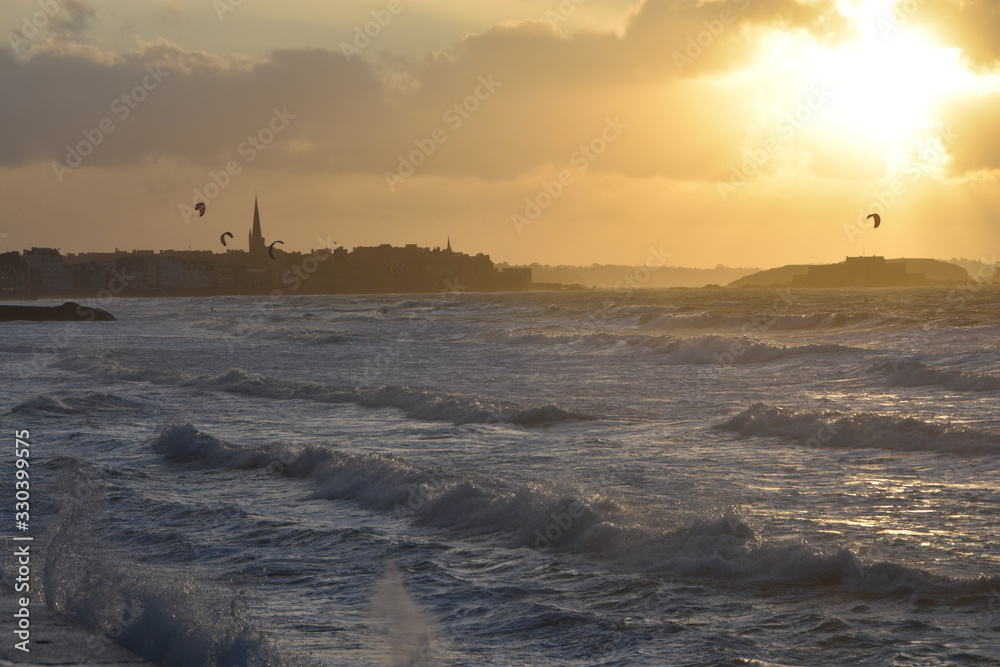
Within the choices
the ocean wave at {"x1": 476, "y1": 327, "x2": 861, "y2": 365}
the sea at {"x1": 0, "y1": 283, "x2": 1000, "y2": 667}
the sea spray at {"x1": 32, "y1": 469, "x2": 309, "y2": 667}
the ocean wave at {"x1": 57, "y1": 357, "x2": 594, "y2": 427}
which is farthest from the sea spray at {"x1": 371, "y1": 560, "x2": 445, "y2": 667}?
the ocean wave at {"x1": 476, "y1": 327, "x2": 861, "y2": 365}

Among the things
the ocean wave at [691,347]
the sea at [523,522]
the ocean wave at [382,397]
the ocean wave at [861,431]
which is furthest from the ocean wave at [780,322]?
the ocean wave at [861,431]

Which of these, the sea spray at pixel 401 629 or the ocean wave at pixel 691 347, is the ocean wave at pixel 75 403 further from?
the ocean wave at pixel 691 347

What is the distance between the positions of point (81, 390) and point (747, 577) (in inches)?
905

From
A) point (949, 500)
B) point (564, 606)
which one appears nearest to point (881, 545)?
point (949, 500)

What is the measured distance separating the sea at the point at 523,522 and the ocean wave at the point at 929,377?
0.10 meters

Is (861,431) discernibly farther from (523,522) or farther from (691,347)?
(691,347)

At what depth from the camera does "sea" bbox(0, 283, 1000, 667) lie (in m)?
7.61

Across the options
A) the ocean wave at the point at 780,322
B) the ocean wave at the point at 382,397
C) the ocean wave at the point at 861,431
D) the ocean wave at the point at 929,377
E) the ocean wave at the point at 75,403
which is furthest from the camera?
the ocean wave at the point at 780,322

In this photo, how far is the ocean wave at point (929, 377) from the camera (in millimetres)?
23672

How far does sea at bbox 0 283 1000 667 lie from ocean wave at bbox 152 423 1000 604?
33mm

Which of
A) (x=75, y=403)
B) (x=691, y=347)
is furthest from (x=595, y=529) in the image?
(x=691, y=347)

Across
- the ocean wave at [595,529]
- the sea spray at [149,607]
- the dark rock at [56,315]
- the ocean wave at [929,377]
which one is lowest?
the dark rock at [56,315]

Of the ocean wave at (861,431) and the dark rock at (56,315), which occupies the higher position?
the ocean wave at (861,431)

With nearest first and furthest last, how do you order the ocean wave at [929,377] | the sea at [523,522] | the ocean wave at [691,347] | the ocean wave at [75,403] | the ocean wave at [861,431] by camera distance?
1. the sea at [523,522]
2. the ocean wave at [861,431]
3. the ocean wave at [75,403]
4. the ocean wave at [929,377]
5. the ocean wave at [691,347]
